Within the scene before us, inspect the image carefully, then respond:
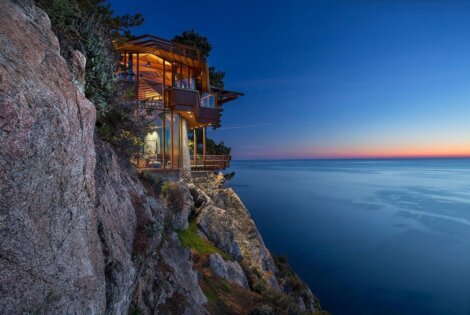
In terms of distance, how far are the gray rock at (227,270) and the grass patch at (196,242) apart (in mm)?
502

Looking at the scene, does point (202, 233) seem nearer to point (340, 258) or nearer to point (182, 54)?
point (182, 54)

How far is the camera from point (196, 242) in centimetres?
1591

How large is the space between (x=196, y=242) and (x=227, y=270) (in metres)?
2.36

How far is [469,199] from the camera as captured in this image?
68688 mm

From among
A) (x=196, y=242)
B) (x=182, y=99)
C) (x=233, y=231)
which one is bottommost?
(x=233, y=231)

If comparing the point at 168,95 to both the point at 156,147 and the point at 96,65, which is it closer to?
the point at 156,147

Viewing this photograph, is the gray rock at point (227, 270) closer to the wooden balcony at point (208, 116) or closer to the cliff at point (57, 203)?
the cliff at point (57, 203)

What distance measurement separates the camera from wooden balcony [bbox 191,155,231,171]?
993 inches

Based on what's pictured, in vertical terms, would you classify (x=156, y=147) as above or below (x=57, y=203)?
above

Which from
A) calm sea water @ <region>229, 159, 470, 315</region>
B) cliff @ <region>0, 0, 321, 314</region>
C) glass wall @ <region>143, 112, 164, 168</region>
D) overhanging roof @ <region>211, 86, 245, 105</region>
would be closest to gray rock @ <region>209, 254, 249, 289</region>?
cliff @ <region>0, 0, 321, 314</region>

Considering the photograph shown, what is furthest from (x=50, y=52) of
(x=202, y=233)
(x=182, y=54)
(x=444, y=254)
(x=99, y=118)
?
(x=444, y=254)

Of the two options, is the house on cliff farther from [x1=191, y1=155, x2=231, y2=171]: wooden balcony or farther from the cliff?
the cliff

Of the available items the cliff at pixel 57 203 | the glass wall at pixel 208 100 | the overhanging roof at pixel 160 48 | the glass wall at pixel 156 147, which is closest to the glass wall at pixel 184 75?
the overhanging roof at pixel 160 48

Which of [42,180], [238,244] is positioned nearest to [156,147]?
[238,244]
